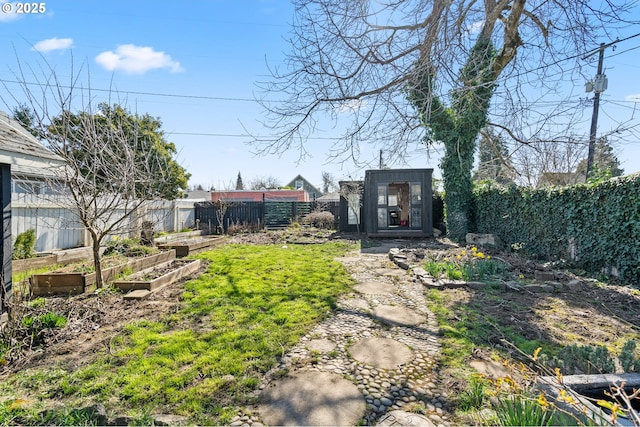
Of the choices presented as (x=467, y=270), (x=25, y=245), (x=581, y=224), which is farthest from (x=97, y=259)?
(x=581, y=224)

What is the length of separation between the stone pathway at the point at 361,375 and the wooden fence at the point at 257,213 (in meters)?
10.9

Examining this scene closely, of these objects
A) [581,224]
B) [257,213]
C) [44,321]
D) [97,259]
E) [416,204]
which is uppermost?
[416,204]

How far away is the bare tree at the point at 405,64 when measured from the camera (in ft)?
11.9

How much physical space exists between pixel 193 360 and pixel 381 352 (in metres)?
1.61

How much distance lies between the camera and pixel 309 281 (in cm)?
503

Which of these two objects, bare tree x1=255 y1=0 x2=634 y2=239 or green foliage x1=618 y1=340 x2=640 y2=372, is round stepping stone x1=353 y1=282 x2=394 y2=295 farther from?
green foliage x1=618 y1=340 x2=640 y2=372

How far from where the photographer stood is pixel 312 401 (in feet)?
6.47

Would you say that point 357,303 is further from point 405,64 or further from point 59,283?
point 59,283

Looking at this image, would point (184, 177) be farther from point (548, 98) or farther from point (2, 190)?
point (548, 98)

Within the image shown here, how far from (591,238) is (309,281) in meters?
5.27

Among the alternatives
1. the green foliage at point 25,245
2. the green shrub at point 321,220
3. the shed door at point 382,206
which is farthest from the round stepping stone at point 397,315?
the green shrub at point 321,220

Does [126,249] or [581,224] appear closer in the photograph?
[581,224]

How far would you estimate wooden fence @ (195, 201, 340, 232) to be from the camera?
553 inches

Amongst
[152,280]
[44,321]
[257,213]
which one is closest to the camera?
[44,321]
